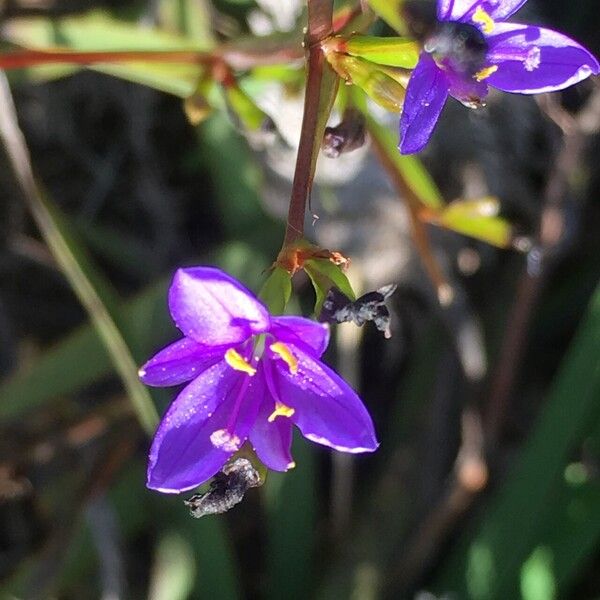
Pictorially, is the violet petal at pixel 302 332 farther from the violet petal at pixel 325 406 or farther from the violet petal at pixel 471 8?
the violet petal at pixel 471 8

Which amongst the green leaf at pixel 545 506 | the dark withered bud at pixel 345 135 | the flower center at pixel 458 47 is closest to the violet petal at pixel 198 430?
the dark withered bud at pixel 345 135

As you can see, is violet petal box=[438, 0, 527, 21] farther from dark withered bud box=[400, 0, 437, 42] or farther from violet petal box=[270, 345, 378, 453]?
violet petal box=[270, 345, 378, 453]

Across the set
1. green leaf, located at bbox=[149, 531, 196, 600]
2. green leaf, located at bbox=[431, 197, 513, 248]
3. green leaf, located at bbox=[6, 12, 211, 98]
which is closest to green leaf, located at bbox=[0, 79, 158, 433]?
green leaf, located at bbox=[6, 12, 211, 98]

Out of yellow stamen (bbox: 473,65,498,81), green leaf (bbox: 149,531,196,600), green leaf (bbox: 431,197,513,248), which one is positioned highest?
yellow stamen (bbox: 473,65,498,81)

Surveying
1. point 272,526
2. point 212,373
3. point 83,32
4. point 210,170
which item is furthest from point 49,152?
point 212,373

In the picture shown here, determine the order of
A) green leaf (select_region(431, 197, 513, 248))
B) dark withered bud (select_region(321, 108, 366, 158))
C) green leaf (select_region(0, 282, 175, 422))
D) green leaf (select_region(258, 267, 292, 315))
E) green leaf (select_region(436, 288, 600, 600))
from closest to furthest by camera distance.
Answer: green leaf (select_region(258, 267, 292, 315)) < dark withered bud (select_region(321, 108, 366, 158)) < green leaf (select_region(431, 197, 513, 248)) < green leaf (select_region(436, 288, 600, 600)) < green leaf (select_region(0, 282, 175, 422))

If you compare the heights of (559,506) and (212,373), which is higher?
(212,373)

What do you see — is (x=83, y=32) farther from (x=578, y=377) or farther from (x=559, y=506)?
(x=559, y=506)
